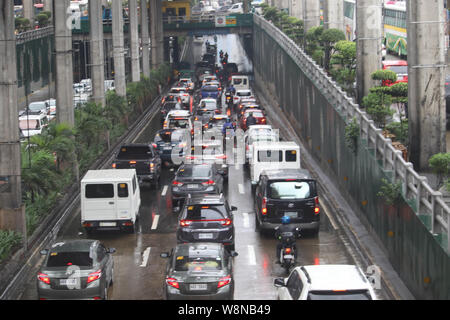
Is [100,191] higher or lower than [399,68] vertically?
lower

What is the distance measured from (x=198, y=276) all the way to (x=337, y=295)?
15.2 ft

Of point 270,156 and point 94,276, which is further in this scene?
point 270,156

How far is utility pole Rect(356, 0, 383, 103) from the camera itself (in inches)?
1383

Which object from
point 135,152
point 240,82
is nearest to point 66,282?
point 135,152

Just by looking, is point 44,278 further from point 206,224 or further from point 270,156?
point 270,156

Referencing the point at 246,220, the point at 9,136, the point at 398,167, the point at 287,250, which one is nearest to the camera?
the point at 287,250

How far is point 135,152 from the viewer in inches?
1340

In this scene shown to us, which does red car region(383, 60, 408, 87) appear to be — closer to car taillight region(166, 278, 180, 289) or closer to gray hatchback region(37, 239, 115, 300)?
gray hatchback region(37, 239, 115, 300)

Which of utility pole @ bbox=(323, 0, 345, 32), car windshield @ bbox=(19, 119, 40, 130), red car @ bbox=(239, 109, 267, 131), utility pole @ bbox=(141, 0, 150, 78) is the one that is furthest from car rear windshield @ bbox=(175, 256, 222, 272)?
utility pole @ bbox=(141, 0, 150, 78)

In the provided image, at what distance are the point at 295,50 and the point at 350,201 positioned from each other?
22.6 meters

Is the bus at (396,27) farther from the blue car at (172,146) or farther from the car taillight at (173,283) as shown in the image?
the car taillight at (173,283)

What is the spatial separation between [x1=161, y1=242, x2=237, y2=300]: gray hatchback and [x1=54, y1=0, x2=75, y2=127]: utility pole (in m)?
A: 19.7

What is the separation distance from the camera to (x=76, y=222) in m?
28.6
